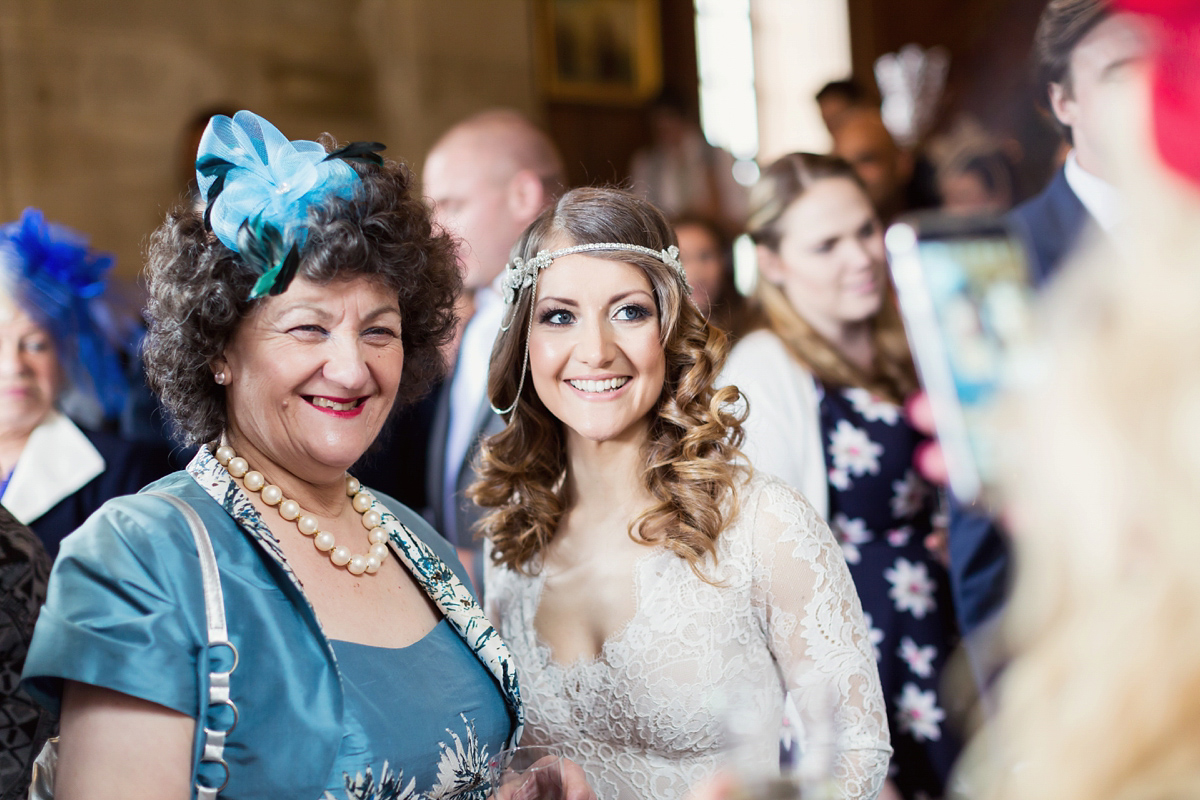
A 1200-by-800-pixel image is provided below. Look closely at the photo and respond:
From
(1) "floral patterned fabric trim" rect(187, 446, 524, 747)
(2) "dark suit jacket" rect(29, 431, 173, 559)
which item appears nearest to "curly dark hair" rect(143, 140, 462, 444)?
(1) "floral patterned fabric trim" rect(187, 446, 524, 747)

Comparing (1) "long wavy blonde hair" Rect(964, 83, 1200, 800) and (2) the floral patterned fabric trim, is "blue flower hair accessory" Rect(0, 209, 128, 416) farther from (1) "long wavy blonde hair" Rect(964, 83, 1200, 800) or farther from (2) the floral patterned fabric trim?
(1) "long wavy blonde hair" Rect(964, 83, 1200, 800)

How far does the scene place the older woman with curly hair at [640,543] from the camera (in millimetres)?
1932

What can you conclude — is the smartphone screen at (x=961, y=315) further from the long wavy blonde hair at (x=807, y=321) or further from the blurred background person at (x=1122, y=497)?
the blurred background person at (x=1122, y=497)

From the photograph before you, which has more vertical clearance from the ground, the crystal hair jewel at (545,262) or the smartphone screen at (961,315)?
the crystal hair jewel at (545,262)

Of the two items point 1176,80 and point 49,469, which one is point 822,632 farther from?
point 49,469

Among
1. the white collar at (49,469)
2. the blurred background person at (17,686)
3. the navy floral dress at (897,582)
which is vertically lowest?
the navy floral dress at (897,582)

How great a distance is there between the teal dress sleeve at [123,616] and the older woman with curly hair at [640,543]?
82 cm

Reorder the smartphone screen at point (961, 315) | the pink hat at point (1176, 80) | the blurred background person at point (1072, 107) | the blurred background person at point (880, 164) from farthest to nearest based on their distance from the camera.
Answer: the blurred background person at point (880, 164)
the smartphone screen at point (961, 315)
the blurred background person at point (1072, 107)
the pink hat at point (1176, 80)

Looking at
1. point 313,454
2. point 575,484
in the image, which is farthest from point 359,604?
point 575,484

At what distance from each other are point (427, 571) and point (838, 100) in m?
4.46

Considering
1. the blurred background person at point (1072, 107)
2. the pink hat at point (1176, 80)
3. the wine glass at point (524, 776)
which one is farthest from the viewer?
the blurred background person at point (1072, 107)

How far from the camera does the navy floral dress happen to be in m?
2.91

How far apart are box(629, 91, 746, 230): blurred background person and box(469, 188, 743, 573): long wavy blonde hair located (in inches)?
184

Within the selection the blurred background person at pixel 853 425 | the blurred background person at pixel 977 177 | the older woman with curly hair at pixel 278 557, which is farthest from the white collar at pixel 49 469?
the blurred background person at pixel 977 177
